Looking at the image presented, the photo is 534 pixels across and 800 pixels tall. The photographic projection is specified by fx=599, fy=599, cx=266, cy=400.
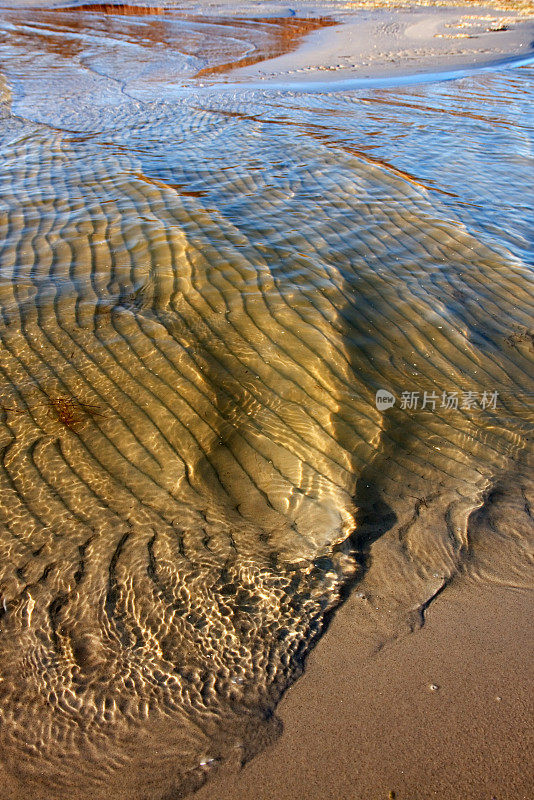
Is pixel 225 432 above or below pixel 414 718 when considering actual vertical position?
above

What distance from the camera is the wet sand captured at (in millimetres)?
1966

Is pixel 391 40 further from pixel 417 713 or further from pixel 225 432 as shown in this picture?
pixel 417 713

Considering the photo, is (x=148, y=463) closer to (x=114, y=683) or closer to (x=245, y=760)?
(x=114, y=683)

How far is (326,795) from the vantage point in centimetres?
194

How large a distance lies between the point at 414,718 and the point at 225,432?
1739 mm

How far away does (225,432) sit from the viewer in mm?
3383

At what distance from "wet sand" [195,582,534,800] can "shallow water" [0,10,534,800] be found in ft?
0.32

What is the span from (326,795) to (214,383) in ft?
7.38

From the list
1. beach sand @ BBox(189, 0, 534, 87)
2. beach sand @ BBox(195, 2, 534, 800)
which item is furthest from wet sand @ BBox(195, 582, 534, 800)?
beach sand @ BBox(189, 0, 534, 87)

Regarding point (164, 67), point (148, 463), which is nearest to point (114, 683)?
point (148, 463)

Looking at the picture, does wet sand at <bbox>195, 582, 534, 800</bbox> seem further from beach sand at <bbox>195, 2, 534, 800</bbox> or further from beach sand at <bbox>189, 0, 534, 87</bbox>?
beach sand at <bbox>189, 0, 534, 87</bbox>

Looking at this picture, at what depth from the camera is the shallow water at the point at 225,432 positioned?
2.28 m

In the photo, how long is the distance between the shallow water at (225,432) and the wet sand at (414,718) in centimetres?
10

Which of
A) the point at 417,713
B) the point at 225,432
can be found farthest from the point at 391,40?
the point at 417,713
